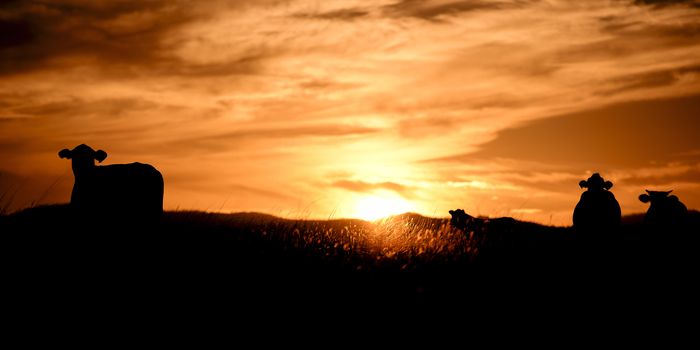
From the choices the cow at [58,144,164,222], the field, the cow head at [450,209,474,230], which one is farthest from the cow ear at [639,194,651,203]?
the cow at [58,144,164,222]

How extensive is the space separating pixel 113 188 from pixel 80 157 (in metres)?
1.44

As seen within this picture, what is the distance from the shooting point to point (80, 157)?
615 inches

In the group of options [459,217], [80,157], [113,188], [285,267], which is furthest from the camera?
[459,217]

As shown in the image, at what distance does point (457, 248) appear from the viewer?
13.5m

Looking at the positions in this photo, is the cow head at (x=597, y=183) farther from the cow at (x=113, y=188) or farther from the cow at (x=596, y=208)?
the cow at (x=113, y=188)

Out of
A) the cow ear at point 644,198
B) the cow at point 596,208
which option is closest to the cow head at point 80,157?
the cow at point 596,208

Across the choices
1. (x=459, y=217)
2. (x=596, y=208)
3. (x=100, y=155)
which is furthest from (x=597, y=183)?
(x=100, y=155)

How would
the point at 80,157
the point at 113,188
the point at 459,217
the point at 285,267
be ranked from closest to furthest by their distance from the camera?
1. the point at 285,267
2. the point at 113,188
3. the point at 80,157
4. the point at 459,217

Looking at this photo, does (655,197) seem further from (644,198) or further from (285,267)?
(285,267)

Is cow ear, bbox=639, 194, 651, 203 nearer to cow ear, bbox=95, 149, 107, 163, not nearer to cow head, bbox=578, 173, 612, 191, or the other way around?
cow head, bbox=578, 173, 612, 191

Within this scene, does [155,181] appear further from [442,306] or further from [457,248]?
[442,306]

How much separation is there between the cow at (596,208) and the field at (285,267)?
4072 millimetres

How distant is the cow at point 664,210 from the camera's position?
19.4m

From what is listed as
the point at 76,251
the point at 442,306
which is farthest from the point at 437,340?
the point at 76,251
